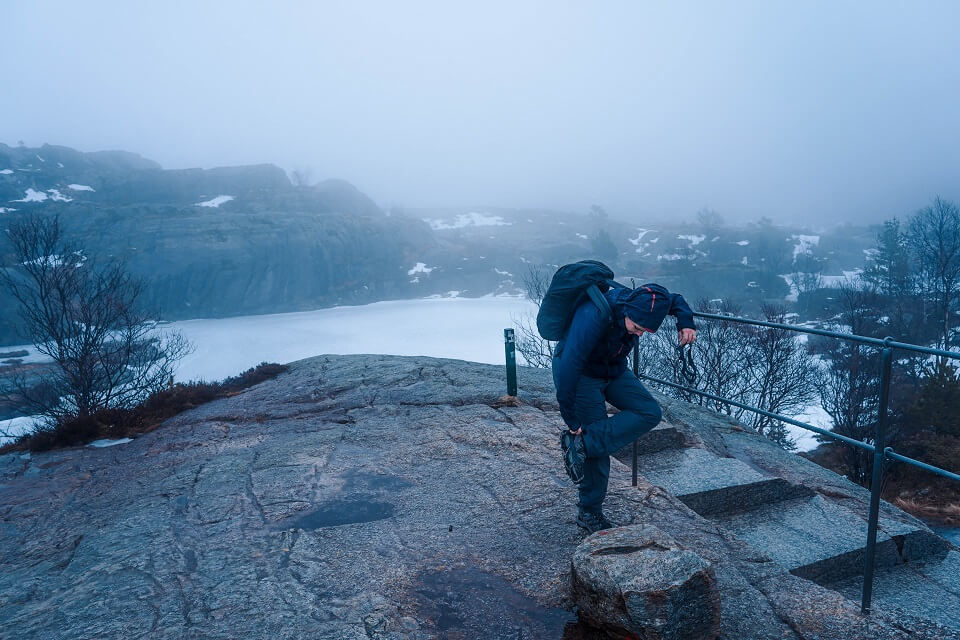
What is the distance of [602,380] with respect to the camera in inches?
132

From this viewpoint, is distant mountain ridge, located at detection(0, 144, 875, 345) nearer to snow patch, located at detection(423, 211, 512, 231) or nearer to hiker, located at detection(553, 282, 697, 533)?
snow patch, located at detection(423, 211, 512, 231)

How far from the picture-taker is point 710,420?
7766 millimetres

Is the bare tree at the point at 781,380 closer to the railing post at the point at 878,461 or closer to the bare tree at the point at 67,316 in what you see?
the railing post at the point at 878,461

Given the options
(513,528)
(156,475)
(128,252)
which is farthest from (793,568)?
(128,252)

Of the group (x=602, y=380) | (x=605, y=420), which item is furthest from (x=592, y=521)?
(x=602, y=380)

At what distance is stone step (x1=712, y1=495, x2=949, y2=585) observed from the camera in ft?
14.5

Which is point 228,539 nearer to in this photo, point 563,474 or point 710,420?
point 563,474

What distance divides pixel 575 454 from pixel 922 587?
406 cm

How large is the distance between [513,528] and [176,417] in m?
6.83

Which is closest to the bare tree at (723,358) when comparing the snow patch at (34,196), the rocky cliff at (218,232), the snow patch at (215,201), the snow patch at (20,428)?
the snow patch at (20,428)

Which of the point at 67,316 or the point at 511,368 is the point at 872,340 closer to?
the point at 511,368

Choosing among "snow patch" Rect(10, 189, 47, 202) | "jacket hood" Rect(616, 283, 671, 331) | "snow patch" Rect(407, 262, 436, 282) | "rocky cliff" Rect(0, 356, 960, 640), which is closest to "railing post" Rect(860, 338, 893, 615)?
"rocky cliff" Rect(0, 356, 960, 640)

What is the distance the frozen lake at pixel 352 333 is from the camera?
72.6m

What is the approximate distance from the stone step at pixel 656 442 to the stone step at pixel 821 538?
106 centimetres
